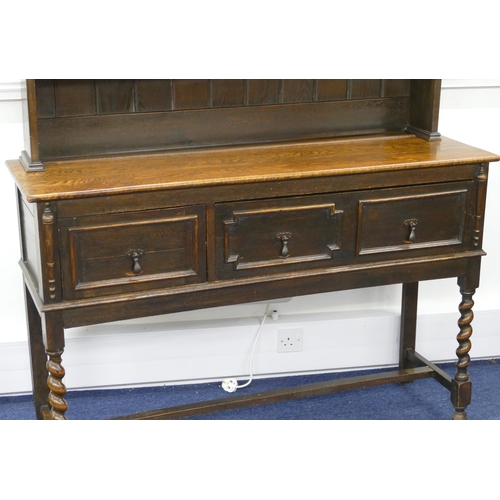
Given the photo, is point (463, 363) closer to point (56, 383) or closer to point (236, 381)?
point (236, 381)

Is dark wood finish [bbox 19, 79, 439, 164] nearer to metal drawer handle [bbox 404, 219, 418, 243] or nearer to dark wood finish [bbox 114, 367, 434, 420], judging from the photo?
metal drawer handle [bbox 404, 219, 418, 243]

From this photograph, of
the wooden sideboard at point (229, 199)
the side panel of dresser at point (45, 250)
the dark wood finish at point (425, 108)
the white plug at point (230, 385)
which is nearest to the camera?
the side panel of dresser at point (45, 250)

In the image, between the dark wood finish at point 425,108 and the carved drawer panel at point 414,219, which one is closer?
the carved drawer panel at point 414,219

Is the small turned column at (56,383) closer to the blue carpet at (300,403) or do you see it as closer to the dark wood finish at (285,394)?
the dark wood finish at (285,394)

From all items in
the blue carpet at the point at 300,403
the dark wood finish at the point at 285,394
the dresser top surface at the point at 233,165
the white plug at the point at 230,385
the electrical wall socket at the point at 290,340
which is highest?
the dresser top surface at the point at 233,165

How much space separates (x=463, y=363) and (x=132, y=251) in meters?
1.30

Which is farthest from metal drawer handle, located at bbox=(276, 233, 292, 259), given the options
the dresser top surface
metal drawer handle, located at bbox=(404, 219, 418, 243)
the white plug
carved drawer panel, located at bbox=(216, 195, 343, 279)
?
the white plug

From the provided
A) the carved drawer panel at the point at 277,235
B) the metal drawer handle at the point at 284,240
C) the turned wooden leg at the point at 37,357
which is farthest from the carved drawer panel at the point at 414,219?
the turned wooden leg at the point at 37,357

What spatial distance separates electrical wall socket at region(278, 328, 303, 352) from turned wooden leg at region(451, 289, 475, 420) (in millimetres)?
649

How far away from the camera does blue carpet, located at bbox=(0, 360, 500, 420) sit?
125 inches

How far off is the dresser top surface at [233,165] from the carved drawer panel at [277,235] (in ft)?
0.30

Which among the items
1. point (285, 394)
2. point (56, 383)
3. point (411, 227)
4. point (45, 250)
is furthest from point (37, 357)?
point (411, 227)

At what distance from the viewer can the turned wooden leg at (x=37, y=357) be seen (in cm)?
286
